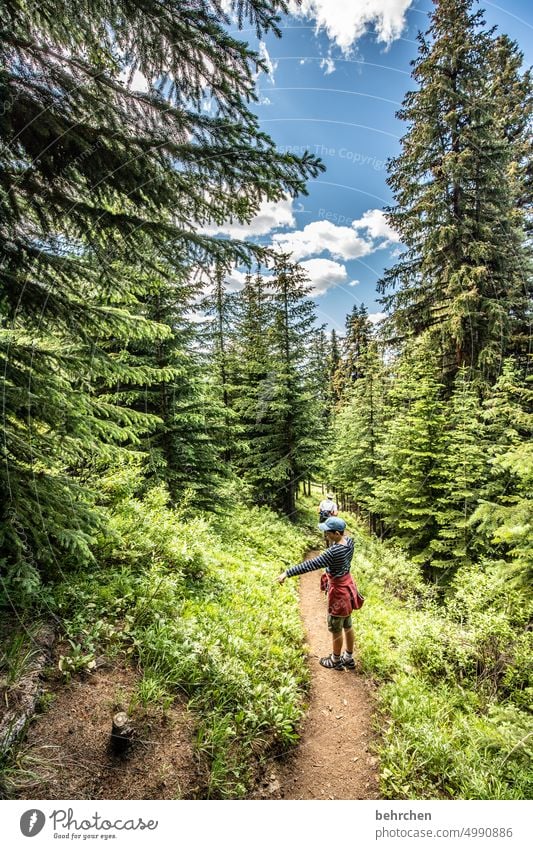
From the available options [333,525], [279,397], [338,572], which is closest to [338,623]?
[338,572]

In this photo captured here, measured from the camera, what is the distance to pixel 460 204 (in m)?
9.85

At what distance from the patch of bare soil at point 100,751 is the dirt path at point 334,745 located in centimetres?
132

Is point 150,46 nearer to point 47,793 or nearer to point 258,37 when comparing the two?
point 258,37

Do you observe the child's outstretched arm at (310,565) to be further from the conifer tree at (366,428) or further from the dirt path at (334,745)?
the conifer tree at (366,428)

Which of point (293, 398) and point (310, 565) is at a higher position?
point (293, 398)

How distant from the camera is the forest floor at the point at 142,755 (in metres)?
2.34

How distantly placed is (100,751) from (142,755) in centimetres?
37

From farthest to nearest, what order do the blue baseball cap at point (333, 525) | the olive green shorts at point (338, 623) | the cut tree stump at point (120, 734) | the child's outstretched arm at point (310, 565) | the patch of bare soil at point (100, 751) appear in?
the olive green shorts at point (338, 623)
the blue baseball cap at point (333, 525)
the child's outstretched arm at point (310, 565)
the cut tree stump at point (120, 734)
the patch of bare soil at point (100, 751)

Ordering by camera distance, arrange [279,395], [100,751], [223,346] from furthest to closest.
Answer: [223,346] < [279,395] < [100,751]

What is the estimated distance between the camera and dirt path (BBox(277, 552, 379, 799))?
3.39 metres

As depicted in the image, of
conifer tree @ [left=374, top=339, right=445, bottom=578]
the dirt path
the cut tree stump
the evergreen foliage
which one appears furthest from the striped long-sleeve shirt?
the evergreen foliage

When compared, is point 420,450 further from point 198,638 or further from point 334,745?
point 198,638

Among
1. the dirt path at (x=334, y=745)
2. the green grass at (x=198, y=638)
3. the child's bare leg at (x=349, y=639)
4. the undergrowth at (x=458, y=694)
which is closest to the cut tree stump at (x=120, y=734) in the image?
the green grass at (x=198, y=638)
